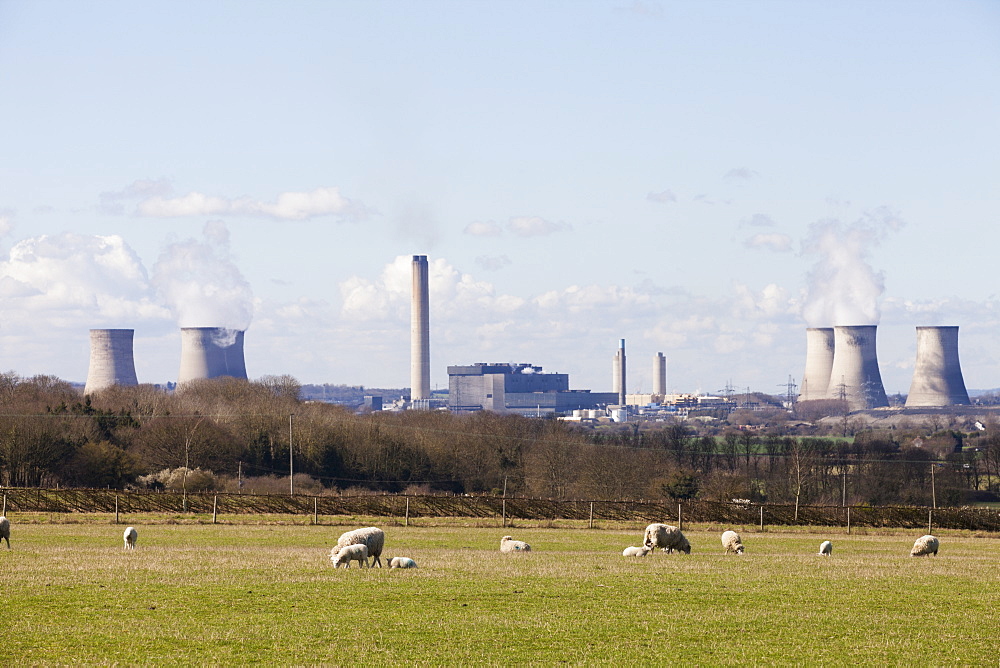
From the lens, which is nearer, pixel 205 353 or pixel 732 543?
pixel 732 543

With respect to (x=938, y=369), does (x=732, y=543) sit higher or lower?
lower

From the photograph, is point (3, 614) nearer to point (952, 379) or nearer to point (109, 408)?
point (109, 408)

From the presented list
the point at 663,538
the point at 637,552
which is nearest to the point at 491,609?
the point at 637,552

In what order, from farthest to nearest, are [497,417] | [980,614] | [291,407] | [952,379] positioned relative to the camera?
[952,379], [497,417], [291,407], [980,614]

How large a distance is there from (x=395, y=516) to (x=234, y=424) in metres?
37.7

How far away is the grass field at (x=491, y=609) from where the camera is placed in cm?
1416

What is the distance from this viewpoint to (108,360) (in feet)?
463

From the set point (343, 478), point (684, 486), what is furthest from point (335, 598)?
point (343, 478)

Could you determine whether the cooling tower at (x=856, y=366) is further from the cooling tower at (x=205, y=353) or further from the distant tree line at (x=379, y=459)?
the cooling tower at (x=205, y=353)

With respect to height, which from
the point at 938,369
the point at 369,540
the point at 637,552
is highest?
the point at 938,369

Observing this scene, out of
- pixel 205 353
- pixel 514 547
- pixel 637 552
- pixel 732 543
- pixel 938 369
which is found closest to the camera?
pixel 637 552

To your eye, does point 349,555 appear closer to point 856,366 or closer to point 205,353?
point 205,353

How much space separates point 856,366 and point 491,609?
161 m

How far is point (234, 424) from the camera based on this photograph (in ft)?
275
